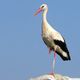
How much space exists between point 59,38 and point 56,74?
2354mm

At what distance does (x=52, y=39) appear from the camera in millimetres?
14688

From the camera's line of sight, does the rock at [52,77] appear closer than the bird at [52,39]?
Yes

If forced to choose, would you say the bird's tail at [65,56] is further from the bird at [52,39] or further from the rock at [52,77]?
the rock at [52,77]

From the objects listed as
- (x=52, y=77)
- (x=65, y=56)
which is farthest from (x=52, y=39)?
(x=52, y=77)

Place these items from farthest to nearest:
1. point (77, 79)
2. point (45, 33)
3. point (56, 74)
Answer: point (45, 33)
point (56, 74)
point (77, 79)

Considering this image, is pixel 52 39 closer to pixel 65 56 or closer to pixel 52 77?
pixel 65 56

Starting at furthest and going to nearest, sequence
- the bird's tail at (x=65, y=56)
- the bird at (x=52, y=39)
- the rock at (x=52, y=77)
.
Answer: the bird's tail at (x=65, y=56) < the bird at (x=52, y=39) < the rock at (x=52, y=77)

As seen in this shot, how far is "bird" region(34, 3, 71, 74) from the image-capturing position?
1460cm

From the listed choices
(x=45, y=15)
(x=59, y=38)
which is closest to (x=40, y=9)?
(x=45, y=15)

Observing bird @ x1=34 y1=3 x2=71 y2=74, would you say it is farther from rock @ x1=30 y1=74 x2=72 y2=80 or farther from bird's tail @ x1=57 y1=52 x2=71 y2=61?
rock @ x1=30 y1=74 x2=72 y2=80

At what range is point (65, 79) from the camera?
11906mm

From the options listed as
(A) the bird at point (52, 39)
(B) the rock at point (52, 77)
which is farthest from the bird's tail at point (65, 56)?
(B) the rock at point (52, 77)

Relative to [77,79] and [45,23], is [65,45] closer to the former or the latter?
[45,23]

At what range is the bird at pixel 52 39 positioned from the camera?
14.6m
